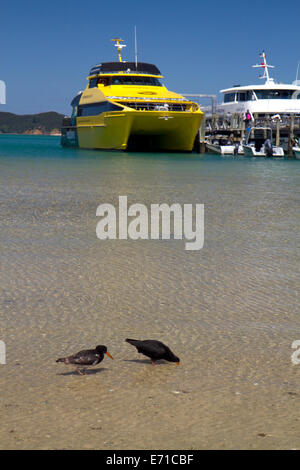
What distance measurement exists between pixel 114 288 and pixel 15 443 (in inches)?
113

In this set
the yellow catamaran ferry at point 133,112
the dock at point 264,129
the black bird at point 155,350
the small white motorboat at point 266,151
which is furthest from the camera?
the dock at point 264,129

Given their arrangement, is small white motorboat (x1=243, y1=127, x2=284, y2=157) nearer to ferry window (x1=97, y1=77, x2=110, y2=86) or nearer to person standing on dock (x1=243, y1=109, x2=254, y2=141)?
person standing on dock (x1=243, y1=109, x2=254, y2=141)

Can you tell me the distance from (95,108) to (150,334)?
36.3 meters

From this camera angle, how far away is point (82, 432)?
9.48 feet

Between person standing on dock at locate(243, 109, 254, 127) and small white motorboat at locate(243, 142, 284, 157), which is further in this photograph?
person standing on dock at locate(243, 109, 254, 127)

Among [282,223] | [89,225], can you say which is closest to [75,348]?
[89,225]

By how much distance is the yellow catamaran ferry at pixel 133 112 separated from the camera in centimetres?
3484

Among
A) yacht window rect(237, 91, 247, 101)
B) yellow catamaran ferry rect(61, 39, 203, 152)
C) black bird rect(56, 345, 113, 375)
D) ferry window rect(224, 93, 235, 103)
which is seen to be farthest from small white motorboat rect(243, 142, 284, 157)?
black bird rect(56, 345, 113, 375)

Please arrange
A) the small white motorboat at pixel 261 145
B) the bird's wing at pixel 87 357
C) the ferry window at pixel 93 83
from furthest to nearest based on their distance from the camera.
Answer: the ferry window at pixel 93 83 < the small white motorboat at pixel 261 145 < the bird's wing at pixel 87 357

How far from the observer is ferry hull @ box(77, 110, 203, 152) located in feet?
113

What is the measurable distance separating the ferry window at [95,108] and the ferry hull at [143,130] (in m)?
0.32

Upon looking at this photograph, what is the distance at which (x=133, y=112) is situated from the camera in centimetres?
3366

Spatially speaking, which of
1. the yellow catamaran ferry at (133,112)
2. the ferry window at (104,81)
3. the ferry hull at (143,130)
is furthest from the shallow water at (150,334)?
the ferry window at (104,81)

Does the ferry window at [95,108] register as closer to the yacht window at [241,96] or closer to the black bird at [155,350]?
the yacht window at [241,96]
